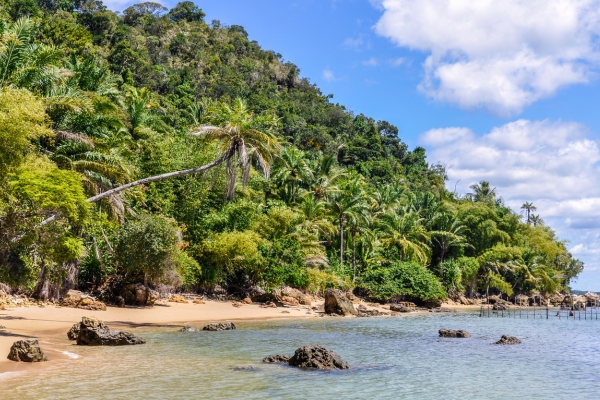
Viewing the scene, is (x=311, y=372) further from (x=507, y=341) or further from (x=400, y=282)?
(x=400, y=282)

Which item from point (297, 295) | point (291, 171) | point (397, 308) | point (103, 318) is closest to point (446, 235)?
point (397, 308)

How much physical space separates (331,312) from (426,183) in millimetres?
52923

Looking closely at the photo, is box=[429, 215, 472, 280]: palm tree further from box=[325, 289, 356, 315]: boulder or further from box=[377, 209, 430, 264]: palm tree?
box=[325, 289, 356, 315]: boulder

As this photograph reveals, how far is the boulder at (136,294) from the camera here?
79.7ft

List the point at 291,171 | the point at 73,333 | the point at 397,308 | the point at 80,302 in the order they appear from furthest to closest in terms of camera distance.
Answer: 1. the point at 291,171
2. the point at 397,308
3. the point at 80,302
4. the point at 73,333

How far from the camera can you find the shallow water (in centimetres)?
986

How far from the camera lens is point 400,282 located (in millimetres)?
41625

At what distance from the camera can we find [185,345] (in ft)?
52.0

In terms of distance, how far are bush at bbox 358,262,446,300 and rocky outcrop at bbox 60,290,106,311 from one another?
80.6 ft

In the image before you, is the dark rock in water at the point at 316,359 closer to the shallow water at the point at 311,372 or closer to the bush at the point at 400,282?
the shallow water at the point at 311,372

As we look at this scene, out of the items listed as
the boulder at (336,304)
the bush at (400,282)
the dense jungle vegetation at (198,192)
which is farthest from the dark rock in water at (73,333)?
the bush at (400,282)

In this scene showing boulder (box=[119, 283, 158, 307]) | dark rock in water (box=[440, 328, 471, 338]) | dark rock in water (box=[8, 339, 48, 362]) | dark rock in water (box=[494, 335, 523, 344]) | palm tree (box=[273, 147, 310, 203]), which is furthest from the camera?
palm tree (box=[273, 147, 310, 203])

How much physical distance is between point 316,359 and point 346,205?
27.5 meters

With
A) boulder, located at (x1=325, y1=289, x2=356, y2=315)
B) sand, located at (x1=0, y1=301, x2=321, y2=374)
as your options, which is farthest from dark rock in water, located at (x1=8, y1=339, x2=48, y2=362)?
boulder, located at (x1=325, y1=289, x2=356, y2=315)
